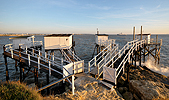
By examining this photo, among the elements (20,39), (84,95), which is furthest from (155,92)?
(20,39)

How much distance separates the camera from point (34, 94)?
14.4 feet

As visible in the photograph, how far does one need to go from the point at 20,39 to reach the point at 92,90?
17.5 meters

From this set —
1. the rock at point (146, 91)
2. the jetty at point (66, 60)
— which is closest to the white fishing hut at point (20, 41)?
the jetty at point (66, 60)

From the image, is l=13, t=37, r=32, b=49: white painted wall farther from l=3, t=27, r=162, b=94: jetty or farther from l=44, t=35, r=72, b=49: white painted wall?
l=44, t=35, r=72, b=49: white painted wall

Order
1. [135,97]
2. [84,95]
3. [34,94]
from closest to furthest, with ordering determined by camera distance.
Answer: [34,94], [84,95], [135,97]

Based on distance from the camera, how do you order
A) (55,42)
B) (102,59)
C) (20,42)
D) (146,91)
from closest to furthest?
(146,91) → (102,59) → (55,42) → (20,42)

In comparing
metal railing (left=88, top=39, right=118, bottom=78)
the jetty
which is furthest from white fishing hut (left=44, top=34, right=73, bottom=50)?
metal railing (left=88, top=39, right=118, bottom=78)

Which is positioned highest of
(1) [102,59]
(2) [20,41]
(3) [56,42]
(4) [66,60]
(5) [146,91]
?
(2) [20,41]

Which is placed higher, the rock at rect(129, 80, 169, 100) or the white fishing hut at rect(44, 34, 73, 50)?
the white fishing hut at rect(44, 34, 73, 50)

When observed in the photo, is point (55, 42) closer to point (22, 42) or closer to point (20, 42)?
point (22, 42)

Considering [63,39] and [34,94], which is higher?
[63,39]

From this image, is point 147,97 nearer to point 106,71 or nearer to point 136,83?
point 136,83

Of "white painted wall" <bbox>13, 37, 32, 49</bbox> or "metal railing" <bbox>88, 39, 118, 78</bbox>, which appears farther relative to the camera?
"white painted wall" <bbox>13, 37, 32, 49</bbox>

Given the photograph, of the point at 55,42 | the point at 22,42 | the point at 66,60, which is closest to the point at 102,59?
the point at 66,60
